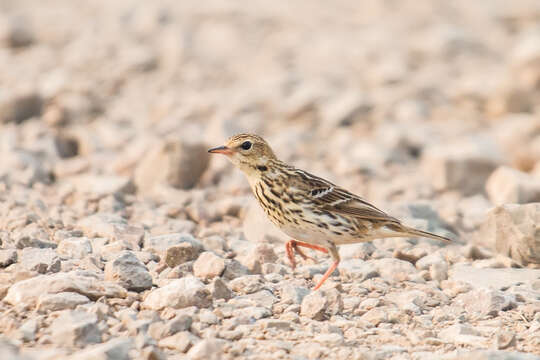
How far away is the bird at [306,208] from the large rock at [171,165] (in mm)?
2629

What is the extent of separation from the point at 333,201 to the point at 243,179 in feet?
10.6

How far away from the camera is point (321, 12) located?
18156mm

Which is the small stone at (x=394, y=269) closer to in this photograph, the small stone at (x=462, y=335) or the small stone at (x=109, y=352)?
the small stone at (x=462, y=335)

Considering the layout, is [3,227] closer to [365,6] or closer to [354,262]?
[354,262]

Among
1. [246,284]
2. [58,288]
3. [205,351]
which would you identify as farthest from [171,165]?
[205,351]

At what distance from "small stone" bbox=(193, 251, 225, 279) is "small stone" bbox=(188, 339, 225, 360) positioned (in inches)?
54.4

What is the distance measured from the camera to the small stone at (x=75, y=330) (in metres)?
4.73

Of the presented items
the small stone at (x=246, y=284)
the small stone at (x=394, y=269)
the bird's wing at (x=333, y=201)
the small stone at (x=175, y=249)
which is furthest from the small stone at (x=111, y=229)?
the small stone at (x=394, y=269)

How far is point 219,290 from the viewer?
5.75 meters

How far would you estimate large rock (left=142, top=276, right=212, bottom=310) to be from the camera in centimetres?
539

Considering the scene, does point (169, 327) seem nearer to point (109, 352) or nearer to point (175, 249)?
point (109, 352)

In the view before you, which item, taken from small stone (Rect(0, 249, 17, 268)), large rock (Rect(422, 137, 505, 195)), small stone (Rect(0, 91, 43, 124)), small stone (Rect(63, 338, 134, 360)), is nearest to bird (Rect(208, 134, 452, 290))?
small stone (Rect(0, 249, 17, 268))

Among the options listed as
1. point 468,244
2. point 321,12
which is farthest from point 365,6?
point 468,244

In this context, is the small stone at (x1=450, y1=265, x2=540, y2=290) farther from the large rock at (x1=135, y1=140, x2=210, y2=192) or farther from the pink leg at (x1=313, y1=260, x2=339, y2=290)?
the large rock at (x1=135, y1=140, x2=210, y2=192)
